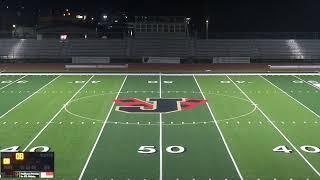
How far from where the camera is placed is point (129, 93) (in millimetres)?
22750

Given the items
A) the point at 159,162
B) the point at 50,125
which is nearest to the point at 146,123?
the point at 50,125

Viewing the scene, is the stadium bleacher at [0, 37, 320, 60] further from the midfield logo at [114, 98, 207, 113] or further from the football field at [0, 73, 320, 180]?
the midfield logo at [114, 98, 207, 113]

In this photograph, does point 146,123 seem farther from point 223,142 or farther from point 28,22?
point 28,22

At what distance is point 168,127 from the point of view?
16547 mm

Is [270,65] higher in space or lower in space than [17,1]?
lower

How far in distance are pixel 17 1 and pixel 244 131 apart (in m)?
39.6

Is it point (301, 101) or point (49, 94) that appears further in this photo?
point (49, 94)

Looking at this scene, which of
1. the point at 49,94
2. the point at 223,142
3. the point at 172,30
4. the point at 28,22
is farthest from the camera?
the point at 28,22

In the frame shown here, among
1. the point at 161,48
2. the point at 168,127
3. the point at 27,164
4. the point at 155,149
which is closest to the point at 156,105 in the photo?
the point at 168,127

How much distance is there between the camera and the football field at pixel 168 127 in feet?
41.2

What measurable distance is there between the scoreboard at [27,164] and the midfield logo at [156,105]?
9.04 metres

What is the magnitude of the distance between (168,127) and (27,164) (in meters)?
7.19

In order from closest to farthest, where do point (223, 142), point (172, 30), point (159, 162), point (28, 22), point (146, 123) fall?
point (159, 162) → point (223, 142) → point (146, 123) → point (172, 30) → point (28, 22)

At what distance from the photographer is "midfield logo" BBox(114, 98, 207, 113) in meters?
19.2
